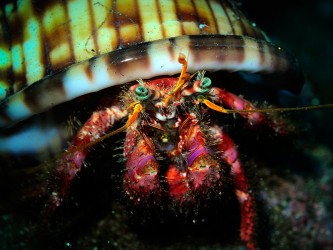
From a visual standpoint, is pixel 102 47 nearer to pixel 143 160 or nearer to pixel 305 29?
pixel 143 160

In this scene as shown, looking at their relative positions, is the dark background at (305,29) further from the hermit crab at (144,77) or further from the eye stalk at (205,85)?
the eye stalk at (205,85)

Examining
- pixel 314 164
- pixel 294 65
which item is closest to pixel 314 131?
pixel 314 164

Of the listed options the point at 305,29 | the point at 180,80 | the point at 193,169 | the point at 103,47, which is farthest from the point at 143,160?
Result: the point at 305,29

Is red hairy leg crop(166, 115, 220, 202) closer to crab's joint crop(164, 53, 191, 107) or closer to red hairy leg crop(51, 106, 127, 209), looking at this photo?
crab's joint crop(164, 53, 191, 107)

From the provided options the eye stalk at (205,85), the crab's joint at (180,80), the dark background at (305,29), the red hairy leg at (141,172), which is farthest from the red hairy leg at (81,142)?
the dark background at (305,29)

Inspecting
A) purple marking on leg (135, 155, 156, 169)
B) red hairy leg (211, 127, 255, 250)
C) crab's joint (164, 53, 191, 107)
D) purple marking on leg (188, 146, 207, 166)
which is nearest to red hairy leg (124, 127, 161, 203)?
purple marking on leg (135, 155, 156, 169)

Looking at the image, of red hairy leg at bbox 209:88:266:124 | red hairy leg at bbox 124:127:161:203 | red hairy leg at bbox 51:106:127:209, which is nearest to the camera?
red hairy leg at bbox 124:127:161:203

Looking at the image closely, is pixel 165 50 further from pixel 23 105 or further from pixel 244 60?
pixel 23 105
